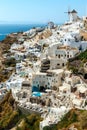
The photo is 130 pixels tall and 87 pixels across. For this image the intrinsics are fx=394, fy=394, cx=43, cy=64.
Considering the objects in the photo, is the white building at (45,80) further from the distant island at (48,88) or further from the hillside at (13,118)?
the hillside at (13,118)

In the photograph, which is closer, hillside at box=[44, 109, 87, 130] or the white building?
hillside at box=[44, 109, 87, 130]

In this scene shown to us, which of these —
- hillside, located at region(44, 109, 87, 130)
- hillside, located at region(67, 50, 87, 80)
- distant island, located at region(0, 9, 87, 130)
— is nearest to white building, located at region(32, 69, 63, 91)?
distant island, located at region(0, 9, 87, 130)

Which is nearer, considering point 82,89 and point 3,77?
point 82,89

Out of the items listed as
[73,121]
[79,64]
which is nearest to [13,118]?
[73,121]

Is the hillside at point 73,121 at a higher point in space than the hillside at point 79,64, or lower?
lower

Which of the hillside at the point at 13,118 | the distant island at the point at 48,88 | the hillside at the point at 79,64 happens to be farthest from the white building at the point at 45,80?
the hillside at the point at 13,118

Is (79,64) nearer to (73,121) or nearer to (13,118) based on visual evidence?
(13,118)

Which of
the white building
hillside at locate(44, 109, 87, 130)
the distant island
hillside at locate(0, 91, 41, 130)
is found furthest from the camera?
the white building

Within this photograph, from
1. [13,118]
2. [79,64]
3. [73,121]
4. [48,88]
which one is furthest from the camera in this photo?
[79,64]

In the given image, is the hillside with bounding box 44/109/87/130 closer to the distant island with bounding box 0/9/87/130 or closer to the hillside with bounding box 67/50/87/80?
the distant island with bounding box 0/9/87/130

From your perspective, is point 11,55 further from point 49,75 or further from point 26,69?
point 49,75

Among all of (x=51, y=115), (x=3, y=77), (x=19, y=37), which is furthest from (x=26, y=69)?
(x=19, y=37)
